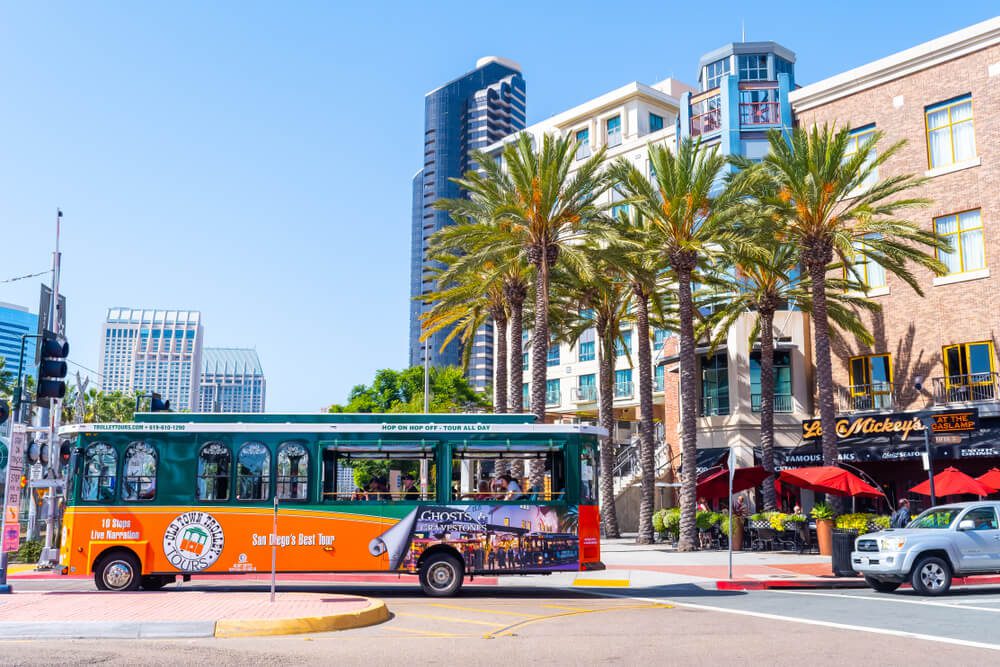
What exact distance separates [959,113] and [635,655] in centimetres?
3271

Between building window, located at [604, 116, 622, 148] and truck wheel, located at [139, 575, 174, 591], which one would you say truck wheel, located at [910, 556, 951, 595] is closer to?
truck wheel, located at [139, 575, 174, 591]

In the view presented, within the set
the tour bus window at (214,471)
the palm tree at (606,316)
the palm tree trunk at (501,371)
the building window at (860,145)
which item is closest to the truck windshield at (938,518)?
the tour bus window at (214,471)

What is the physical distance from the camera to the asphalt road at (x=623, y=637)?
10.4 m

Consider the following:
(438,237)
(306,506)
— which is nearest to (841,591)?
(306,506)

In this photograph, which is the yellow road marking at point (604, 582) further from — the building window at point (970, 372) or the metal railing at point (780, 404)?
the metal railing at point (780, 404)

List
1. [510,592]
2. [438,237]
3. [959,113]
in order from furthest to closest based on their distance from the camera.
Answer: [959,113]
[438,237]
[510,592]

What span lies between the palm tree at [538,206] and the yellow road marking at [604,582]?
9.01 meters

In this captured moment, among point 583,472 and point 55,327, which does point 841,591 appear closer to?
point 583,472

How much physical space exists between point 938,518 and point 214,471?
46.8ft

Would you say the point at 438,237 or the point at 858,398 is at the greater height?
the point at 438,237

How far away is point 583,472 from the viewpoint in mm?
17906

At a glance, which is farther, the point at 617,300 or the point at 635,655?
the point at 617,300

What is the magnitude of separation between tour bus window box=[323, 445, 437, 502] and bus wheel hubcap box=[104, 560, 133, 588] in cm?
385

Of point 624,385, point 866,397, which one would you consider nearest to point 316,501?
point 866,397
